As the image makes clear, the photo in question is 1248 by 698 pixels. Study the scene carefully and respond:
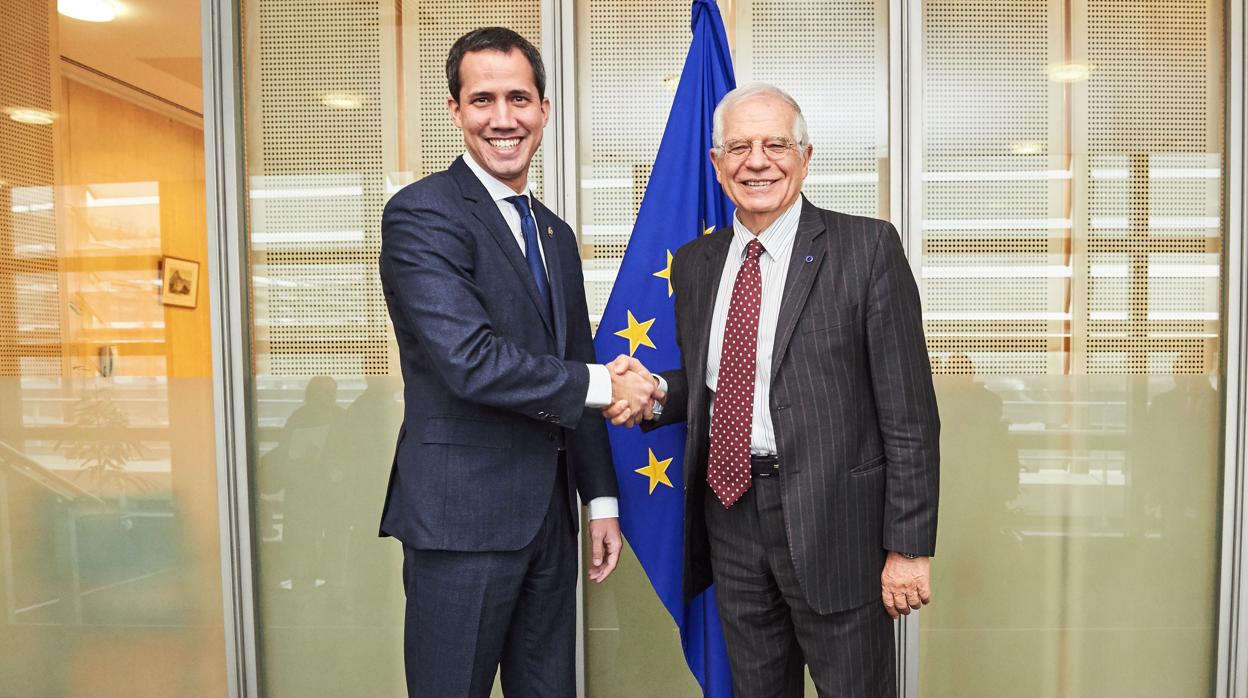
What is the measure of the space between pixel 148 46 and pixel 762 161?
233 cm

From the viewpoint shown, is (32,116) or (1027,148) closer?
(1027,148)

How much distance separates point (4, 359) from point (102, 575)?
0.83 m

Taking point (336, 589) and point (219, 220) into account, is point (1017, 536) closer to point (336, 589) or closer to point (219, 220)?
point (336, 589)

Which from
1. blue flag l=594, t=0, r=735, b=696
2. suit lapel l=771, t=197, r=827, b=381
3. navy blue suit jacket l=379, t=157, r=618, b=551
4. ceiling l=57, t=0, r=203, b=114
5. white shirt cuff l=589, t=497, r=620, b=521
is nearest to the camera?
navy blue suit jacket l=379, t=157, r=618, b=551

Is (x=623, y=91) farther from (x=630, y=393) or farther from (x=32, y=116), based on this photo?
(x=32, y=116)

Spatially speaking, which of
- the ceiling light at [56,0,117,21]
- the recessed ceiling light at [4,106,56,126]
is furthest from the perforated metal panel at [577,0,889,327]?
the recessed ceiling light at [4,106,56,126]

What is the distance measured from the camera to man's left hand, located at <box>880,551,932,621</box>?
5.32 ft

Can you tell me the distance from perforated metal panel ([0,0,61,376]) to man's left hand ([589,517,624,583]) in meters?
2.16

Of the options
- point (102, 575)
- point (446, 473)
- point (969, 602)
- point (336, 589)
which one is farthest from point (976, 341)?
point (102, 575)

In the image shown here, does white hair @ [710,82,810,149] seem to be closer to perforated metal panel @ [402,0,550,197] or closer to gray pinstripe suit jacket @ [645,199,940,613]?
gray pinstripe suit jacket @ [645,199,940,613]

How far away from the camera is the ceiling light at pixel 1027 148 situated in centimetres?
263

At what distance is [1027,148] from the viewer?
8.64 feet

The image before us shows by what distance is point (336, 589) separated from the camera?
9.12ft

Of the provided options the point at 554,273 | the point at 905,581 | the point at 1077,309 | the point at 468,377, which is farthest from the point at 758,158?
the point at 1077,309
